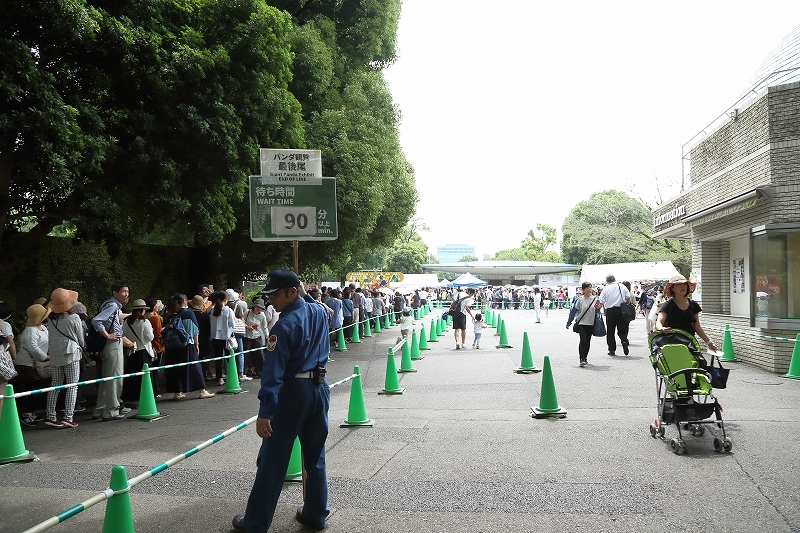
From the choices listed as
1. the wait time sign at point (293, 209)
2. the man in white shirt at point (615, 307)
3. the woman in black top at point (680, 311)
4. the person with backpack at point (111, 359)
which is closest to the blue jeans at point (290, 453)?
the wait time sign at point (293, 209)

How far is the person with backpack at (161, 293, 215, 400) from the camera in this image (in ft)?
34.9

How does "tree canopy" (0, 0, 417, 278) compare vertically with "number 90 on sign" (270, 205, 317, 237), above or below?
above

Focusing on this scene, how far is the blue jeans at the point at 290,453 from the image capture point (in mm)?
4367

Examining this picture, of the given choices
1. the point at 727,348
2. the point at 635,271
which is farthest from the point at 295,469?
the point at 635,271

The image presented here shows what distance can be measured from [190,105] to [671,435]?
8.94 metres

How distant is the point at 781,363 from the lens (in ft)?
38.9

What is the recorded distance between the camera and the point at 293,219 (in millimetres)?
7844

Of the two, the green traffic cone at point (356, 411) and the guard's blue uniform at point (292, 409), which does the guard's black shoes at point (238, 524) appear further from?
the green traffic cone at point (356, 411)

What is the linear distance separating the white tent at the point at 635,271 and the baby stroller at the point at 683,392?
26675mm

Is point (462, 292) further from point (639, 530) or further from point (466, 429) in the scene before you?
point (639, 530)

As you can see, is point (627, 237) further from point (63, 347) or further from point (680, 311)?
point (63, 347)

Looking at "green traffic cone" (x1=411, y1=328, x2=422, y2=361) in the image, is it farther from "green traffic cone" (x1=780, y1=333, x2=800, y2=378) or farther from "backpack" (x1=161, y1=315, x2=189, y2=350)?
"green traffic cone" (x1=780, y1=333, x2=800, y2=378)

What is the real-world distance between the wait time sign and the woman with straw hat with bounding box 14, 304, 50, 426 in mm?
3060

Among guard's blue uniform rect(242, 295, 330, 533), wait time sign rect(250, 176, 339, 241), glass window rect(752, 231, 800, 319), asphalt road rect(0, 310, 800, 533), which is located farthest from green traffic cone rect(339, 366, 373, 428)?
glass window rect(752, 231, 800, 319)
